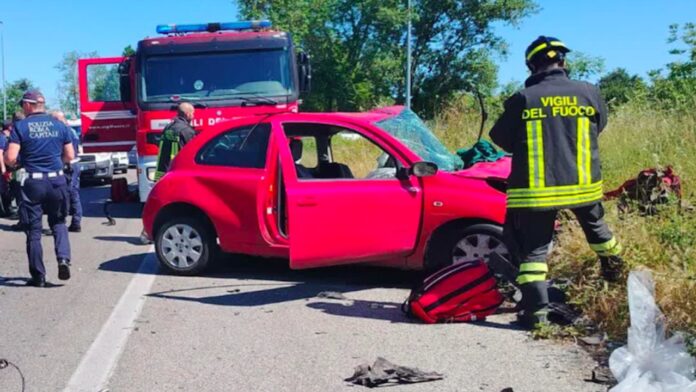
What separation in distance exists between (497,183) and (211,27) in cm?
701

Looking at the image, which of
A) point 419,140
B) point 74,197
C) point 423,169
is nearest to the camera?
point 423,169

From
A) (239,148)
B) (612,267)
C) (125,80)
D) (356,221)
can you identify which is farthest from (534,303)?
(125,80)

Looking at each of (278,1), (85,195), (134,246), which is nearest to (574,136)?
(134,246)

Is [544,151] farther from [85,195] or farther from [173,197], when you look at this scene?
[85,195]

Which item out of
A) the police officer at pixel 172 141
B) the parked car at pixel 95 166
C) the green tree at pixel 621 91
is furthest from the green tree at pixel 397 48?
the police officer at pixel 172 141

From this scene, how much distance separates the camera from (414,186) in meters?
6.46

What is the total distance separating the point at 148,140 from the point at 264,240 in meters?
5.02

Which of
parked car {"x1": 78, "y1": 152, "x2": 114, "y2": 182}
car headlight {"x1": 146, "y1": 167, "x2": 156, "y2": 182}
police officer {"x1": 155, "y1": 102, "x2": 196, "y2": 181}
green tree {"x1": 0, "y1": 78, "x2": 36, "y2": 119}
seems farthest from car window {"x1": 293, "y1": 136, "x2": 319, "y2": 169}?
green tree {"x1": 0, "y1": 78, "x2": 36, "y2": 119}

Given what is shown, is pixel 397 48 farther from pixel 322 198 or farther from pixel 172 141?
pixel 322 198

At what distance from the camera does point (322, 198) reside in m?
6.44

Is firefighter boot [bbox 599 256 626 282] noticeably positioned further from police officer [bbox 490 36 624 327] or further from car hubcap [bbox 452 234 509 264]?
car hubcap [bbox 452 234 509 264]

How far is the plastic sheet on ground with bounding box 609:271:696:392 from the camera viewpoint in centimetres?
394

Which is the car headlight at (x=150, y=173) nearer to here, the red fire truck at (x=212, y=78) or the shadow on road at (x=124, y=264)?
the red fire truck at (x=212, y=78)

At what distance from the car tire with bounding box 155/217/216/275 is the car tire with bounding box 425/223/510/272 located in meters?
2.29
